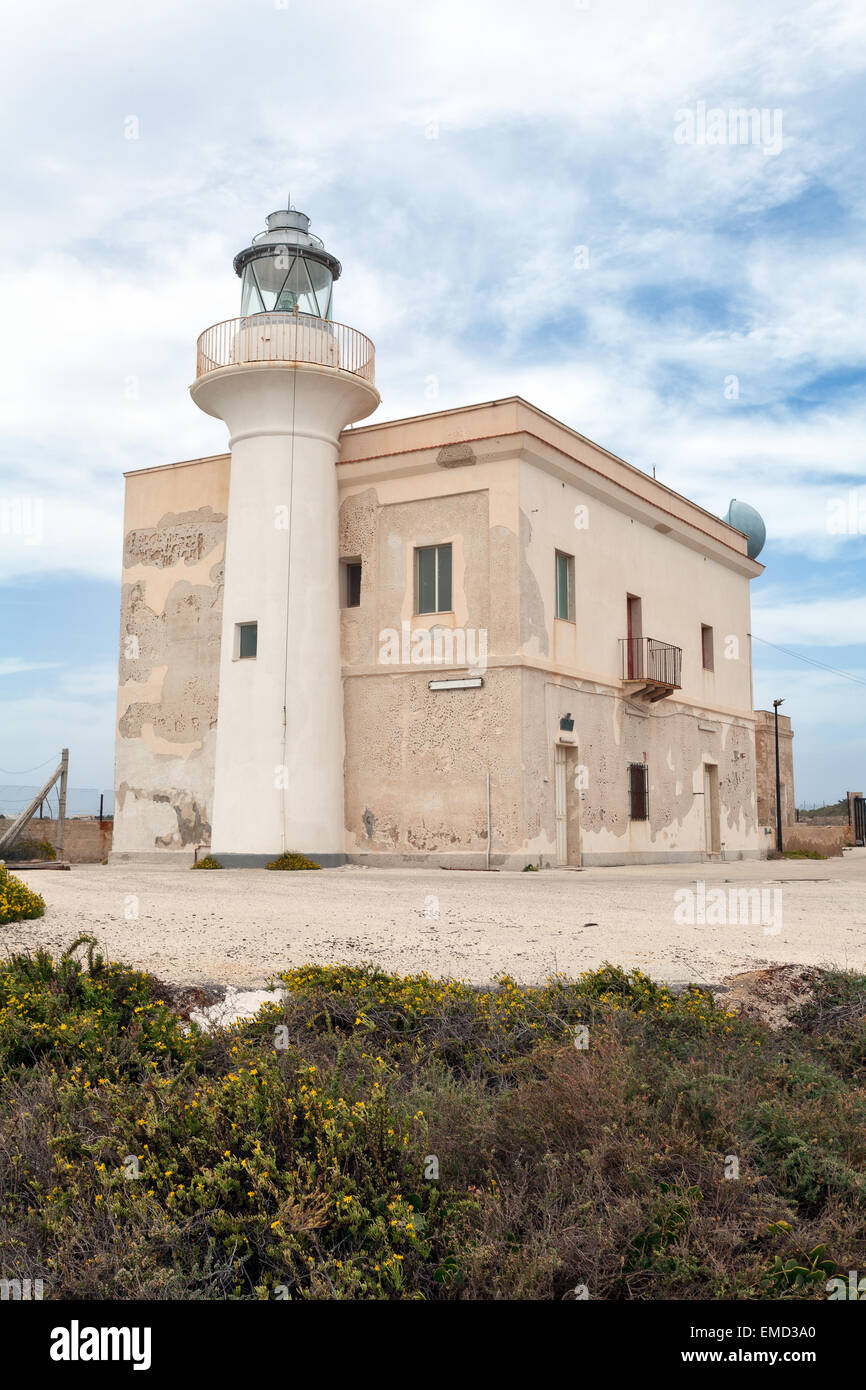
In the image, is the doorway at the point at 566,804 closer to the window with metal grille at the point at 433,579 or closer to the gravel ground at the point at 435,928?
the window with metal grille at the point at 433,579

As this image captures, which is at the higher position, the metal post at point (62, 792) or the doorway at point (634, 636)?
the doorway at point (634, 636)

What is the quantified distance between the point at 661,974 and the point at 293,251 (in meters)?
17.7

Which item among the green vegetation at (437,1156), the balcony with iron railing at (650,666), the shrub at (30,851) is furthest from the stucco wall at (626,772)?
the green vegetation at (437,1156)

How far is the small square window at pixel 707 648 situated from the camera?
27859 mm

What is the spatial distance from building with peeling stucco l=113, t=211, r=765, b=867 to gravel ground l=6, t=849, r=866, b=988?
5.37 meters

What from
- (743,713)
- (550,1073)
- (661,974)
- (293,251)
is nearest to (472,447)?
(293,251)

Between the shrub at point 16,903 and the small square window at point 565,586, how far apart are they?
12707 mm

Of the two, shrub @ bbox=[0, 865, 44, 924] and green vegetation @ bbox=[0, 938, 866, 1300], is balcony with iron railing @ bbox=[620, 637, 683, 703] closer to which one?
shrub @ bbox=[0, 865, 44, 924]

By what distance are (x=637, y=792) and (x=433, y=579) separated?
242 inches

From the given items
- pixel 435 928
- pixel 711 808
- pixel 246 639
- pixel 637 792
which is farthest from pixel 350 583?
pixel 435 928

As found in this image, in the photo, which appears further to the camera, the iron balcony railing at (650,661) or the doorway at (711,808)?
the doorway at (711,808)

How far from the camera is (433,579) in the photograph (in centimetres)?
2102

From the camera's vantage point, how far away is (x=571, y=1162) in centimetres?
480

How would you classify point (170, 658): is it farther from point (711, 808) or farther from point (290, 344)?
point (711, 808)
